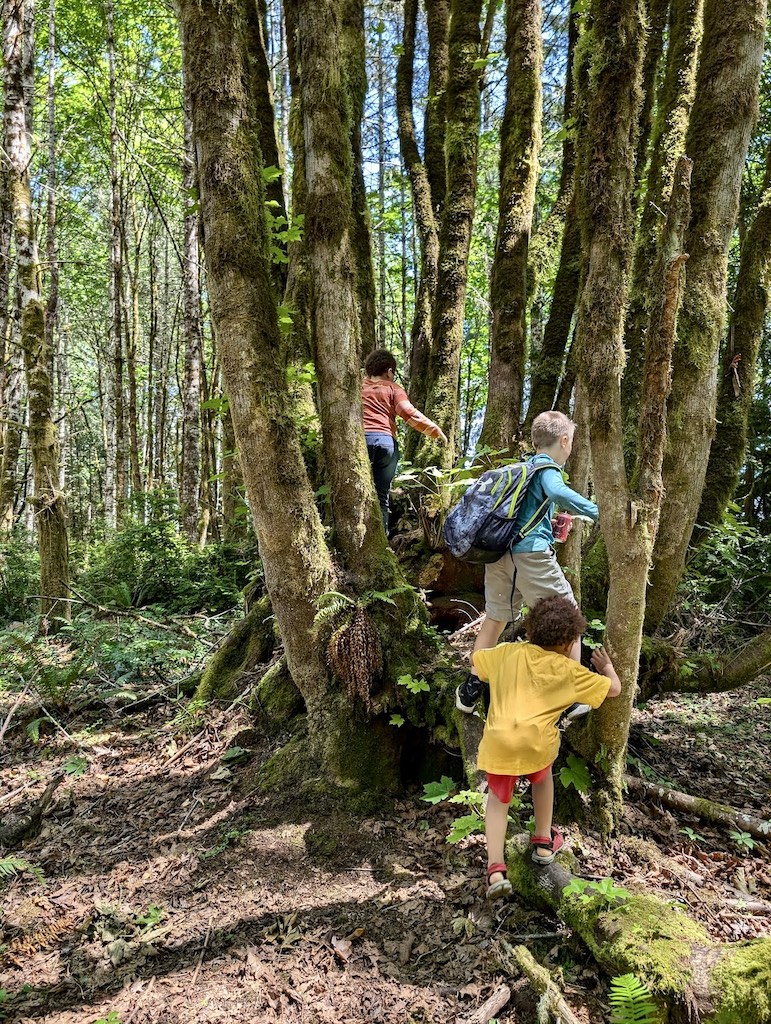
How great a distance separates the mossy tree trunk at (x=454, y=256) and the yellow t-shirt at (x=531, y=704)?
12.5 ft

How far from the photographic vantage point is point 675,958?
2.47 metres

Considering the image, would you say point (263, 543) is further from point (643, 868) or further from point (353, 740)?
point (643, 868)

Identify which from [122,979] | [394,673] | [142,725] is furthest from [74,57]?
[122,979]

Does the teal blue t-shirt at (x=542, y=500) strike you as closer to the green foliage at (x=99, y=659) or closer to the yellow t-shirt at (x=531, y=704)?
the yellow t-shirt at (x=531, y=704)

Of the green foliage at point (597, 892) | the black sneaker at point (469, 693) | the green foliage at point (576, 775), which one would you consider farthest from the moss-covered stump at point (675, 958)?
the black sneaker at point (469, 693)

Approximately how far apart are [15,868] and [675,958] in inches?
147

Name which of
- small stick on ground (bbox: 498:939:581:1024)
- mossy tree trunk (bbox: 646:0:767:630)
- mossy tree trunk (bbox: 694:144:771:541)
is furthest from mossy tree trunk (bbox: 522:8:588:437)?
small stick on ground (bbox: 498:939:581:1024)

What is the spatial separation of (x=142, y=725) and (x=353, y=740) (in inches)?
99.2

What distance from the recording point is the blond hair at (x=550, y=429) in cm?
379

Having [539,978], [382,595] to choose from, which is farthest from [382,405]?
[539,978]

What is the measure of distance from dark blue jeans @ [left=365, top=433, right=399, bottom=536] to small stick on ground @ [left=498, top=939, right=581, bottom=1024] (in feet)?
10.5

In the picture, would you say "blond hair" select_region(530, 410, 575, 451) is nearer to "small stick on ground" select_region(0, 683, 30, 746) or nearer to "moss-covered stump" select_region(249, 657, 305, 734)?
"moss-covered stump" select_region(249, 657, 305, 734)

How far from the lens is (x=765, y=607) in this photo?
23.5 feet

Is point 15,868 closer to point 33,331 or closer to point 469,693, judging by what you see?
point 469,693
